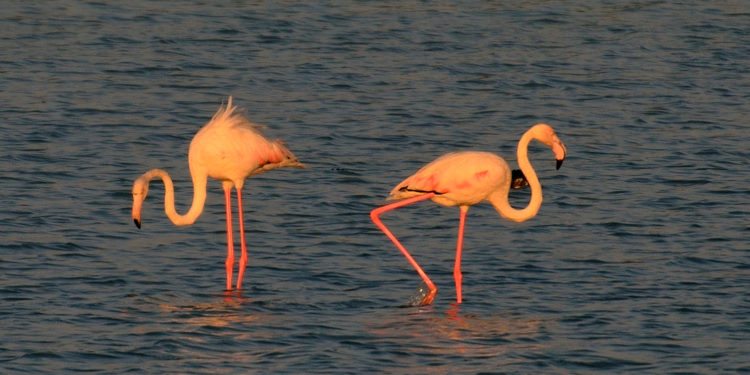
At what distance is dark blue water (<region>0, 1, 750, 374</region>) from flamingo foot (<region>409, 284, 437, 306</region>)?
0.07 m

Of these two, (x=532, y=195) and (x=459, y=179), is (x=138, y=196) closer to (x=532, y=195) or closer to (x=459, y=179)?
(x=459, y=179)

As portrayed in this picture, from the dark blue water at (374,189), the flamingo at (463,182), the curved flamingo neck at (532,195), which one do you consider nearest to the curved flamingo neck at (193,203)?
the dark blue water at (374,189)

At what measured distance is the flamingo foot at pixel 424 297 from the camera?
36.3ft

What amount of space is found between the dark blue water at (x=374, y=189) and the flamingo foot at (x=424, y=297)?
0.23 feet

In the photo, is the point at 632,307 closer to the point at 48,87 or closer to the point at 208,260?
the point at 208,260

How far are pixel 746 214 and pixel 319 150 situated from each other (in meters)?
4.16

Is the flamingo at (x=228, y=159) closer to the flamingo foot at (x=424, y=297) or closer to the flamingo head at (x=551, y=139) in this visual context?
the flamingo foot at (x=424, y=297)

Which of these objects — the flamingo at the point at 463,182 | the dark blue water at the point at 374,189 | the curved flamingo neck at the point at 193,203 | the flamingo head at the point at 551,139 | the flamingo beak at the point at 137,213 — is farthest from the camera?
the curved flamingo neck at the point at 193,203

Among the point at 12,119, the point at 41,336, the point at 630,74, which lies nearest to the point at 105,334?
the point at 41,336

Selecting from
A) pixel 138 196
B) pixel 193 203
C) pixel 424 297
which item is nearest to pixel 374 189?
pixel 193 203

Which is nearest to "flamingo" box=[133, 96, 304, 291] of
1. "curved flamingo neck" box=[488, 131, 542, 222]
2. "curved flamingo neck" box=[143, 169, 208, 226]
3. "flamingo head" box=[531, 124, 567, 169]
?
"curved flamingo neck" box=[143, 169, 208, 226]

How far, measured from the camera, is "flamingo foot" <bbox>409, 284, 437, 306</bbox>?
36.3 ft

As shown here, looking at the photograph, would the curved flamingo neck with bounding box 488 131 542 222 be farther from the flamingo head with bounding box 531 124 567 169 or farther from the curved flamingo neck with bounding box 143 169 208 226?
the curved flamingo neck with bounding box 143 169 208 226

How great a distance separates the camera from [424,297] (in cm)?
1117
